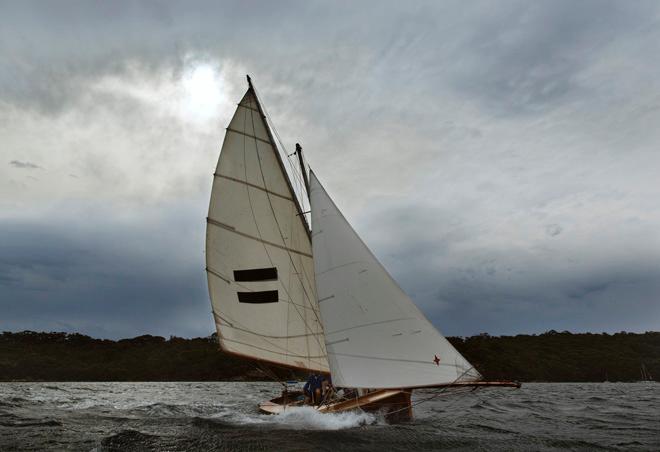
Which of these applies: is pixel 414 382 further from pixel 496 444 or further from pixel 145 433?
pixel 145 433

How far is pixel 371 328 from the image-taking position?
20.5m

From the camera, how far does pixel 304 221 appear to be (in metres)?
27.6

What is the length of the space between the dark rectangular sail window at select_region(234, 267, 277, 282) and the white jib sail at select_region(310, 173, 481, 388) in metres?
6.57

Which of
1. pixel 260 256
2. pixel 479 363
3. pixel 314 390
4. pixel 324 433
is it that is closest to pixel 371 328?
pixel 324 433

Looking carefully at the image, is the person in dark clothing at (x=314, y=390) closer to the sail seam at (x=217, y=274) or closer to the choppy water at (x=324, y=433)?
the choppy water at (x=324, y=433)

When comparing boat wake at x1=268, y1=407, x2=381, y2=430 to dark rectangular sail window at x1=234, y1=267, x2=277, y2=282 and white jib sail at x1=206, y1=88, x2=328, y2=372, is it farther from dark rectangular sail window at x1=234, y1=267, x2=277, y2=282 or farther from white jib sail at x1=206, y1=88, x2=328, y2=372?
dark rectangular sail window at x1=234, y1=267, x2=277, y2=282

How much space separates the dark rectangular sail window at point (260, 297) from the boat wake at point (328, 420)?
6.61 m

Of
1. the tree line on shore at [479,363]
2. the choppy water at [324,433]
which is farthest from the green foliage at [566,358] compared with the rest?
the choppy water at [324,433]

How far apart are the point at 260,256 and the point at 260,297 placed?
2.47 metres

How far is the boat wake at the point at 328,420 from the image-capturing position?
934 inches

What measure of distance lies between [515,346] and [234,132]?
601ft

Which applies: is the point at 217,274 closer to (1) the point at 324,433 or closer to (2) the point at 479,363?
(1) the point at 324,433

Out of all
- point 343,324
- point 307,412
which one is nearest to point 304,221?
point 343,324

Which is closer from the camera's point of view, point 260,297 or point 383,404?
point 383,404
